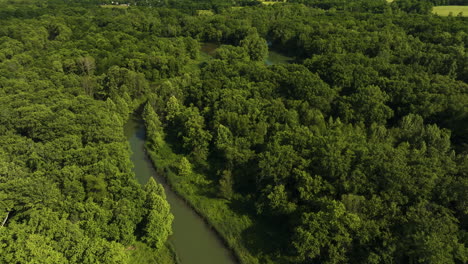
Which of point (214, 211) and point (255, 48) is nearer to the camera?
point (214, 211)

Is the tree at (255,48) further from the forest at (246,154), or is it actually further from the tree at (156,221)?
the tree at (156,221)

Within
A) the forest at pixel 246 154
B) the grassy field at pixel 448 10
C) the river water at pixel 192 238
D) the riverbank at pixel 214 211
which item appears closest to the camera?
the forest at pixel 246 154

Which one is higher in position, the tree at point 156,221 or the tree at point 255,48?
the tree at point 255,48

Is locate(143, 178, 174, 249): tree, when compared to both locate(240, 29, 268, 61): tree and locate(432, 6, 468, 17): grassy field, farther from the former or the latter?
locate(432, 6, 468, 17): grassy field

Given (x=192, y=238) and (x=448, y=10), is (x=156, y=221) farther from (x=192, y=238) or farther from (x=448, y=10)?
(x=448, y=10)

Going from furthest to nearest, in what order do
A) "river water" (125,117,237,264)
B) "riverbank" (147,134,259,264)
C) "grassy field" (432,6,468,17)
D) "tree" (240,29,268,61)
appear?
"grassy field" (432,6,468,17)
"tree" (240,29,268,61)
"riverbank" (147,134,259,264)
"river water" (125,117,237,264)

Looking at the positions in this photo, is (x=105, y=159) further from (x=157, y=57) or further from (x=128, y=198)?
(x=157, y=57)

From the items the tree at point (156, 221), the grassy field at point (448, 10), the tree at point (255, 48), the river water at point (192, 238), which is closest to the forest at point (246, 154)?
the tree at point (156, 221)

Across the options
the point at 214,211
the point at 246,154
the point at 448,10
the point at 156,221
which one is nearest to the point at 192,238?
the point at 214,211

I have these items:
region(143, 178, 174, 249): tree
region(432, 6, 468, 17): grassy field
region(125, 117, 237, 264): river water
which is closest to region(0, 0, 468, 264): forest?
region(143, 178, 174, 249): tree
